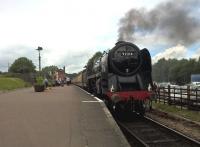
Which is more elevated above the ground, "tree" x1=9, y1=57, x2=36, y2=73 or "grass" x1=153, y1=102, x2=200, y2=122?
"tree" x1=9, y1=57, x2=36, y2=73

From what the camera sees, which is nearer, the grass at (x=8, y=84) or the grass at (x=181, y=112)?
the grass at (x=181, y=112)

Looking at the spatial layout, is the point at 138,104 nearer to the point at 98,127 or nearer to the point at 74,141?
the point at 98,127

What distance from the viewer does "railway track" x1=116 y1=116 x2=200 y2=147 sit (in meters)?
14.3

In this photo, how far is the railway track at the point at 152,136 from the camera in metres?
14.3

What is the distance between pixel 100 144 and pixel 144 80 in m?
10.7

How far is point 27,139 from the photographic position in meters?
11.0

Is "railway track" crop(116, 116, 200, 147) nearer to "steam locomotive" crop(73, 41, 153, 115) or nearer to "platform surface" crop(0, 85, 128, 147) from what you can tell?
"steam locomotive" crop(73, 41, 153, 115)

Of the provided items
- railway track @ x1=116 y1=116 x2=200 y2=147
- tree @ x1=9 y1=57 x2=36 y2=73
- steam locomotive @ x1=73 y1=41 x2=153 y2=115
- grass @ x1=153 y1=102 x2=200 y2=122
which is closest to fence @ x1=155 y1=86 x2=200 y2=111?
grass @ x1=153 y1=102 x2=200 y2=122

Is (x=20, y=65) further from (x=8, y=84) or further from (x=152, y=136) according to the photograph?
(x=152, y=136)

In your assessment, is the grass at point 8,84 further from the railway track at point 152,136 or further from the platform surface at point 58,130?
the platform surface at point 58,130

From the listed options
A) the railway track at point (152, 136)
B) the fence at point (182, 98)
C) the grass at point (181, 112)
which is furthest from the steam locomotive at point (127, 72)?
the fence at point (182, 98)

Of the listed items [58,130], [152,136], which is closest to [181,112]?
[152,136]

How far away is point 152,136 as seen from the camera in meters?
16.3

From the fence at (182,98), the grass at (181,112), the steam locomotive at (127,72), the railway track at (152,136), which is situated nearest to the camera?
the railway track at (152,136)
